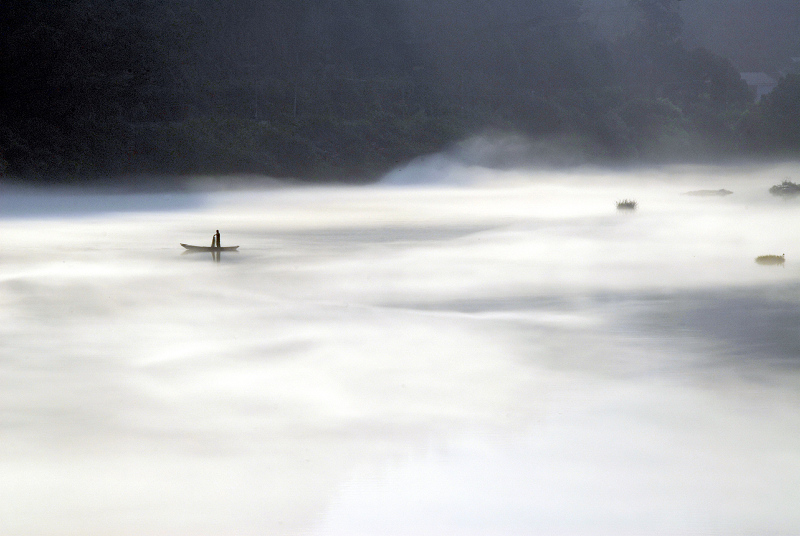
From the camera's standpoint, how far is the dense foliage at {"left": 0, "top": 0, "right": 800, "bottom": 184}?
51.0 m

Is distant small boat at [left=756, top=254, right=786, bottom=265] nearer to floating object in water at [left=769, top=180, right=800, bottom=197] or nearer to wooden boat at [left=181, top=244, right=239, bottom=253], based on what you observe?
wooden boat at [left=181, top=244, right=239, bottom=253]

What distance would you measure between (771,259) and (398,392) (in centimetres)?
1535

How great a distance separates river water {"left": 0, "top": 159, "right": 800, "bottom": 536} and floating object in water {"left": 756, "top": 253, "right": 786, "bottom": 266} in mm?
795

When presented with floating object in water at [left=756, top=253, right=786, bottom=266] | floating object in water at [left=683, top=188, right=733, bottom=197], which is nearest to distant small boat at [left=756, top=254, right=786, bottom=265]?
floating object in water at [left=756, top=253, right=786, bottom=266]

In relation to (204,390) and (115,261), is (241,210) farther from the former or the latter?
(204,390)

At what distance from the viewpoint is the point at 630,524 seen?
7.92 meters

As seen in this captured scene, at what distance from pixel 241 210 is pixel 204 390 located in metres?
34.7

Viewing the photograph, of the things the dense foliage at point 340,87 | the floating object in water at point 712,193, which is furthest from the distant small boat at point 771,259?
the floating object in water at point 712,193

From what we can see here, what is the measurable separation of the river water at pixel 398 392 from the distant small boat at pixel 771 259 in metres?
0.80

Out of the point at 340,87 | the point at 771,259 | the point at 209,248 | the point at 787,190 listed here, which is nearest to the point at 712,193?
the point at 787,190

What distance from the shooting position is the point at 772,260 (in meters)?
24.5

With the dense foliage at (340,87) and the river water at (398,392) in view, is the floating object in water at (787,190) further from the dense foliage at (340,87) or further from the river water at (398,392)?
the dense foliage at (340,87)

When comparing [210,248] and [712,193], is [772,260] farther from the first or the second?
[712,193]

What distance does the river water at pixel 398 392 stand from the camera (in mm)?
8227
